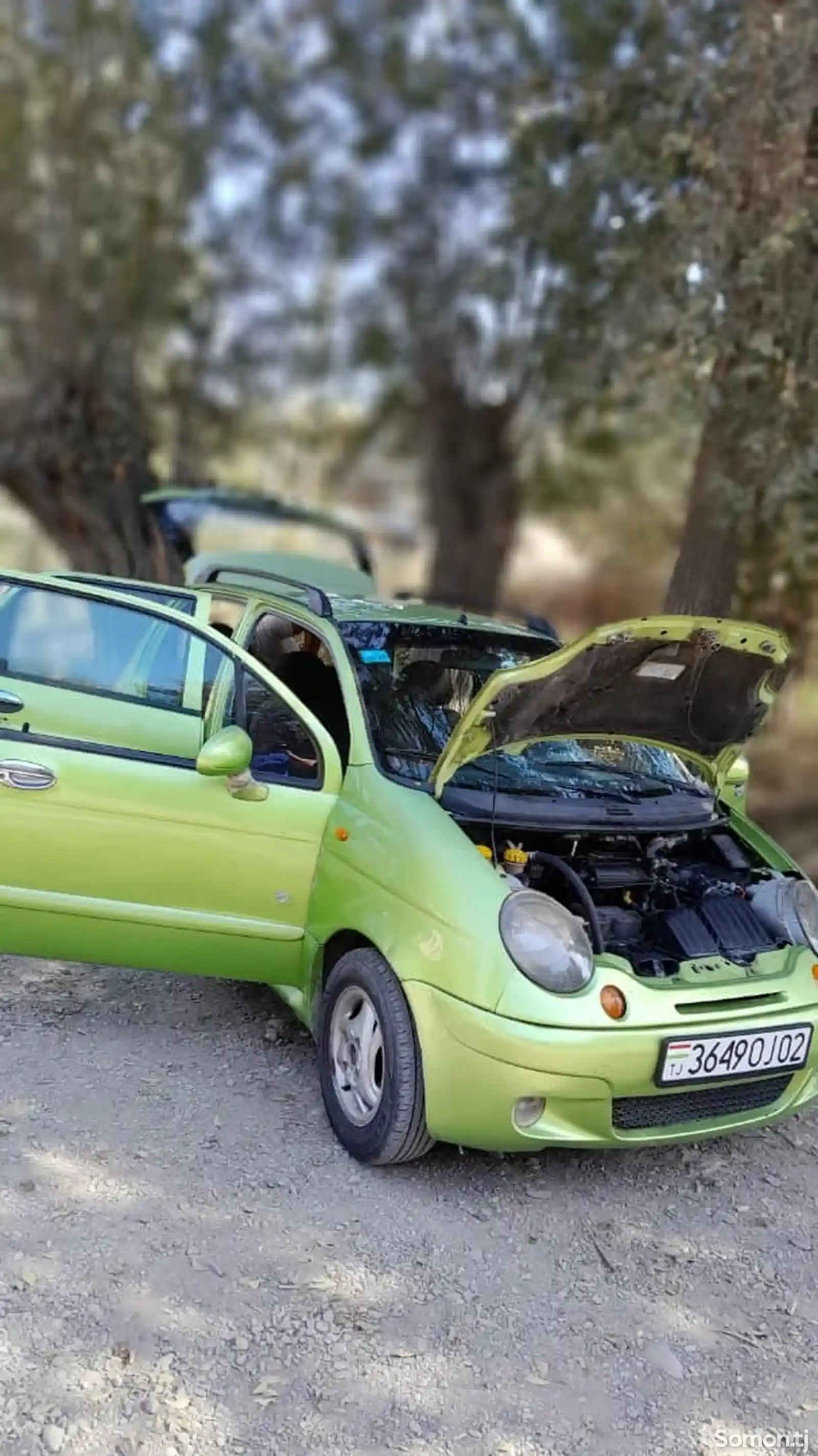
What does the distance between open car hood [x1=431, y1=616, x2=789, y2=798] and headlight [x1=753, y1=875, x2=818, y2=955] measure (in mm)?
500

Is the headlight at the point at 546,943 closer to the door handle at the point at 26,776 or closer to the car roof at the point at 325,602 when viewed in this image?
the car roof at the point at 325,602

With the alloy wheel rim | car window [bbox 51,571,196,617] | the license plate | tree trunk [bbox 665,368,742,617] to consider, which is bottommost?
the alloy wheel rim

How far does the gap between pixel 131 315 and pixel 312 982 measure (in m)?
10.1

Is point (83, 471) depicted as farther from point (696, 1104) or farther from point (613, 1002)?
point (696, 1104)

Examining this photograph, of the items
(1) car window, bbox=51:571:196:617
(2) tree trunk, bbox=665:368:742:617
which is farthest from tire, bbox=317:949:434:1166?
(2) tree trunk, bbox=665:368:742:617

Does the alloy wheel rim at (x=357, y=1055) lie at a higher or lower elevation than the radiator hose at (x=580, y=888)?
lower

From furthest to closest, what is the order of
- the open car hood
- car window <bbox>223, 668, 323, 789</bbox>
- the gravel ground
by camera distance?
car window <bbox>223, 668, 323, 789</bbox> → the open car hood → the gravel ground

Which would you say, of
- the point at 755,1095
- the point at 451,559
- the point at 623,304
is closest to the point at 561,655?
the point at 755,1095

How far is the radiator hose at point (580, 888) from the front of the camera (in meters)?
3.15

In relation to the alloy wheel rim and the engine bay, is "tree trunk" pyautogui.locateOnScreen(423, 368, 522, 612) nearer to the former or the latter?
the engine bay

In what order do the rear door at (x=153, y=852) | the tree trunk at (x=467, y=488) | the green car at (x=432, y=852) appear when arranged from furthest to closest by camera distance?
the tree trunk at (x=467, y=488), the rear door at (x=153, y=852), the green car at (x=432, y=852)

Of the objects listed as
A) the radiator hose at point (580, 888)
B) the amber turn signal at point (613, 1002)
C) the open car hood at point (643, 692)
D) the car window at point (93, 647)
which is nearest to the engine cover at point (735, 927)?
the radiator hose at point (580, 888)

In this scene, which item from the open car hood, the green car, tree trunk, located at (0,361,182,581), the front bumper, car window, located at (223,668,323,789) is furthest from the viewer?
tree trunk, located at (0,361,182,581)

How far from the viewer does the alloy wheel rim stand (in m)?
3.19
